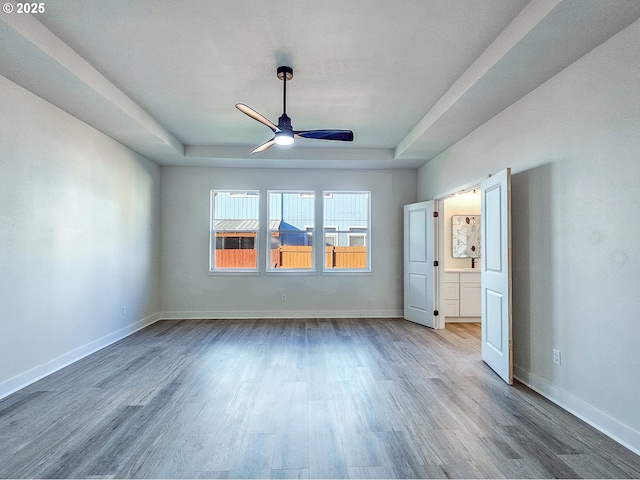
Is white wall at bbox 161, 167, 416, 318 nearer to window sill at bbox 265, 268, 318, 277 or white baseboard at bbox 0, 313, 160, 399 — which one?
window sill at bbox 265, 268, 318, 277

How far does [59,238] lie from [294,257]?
3.49 m

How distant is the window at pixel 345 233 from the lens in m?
6.09

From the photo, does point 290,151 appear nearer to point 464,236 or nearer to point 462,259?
point 464,236

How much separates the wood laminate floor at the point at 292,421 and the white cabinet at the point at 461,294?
172 cm

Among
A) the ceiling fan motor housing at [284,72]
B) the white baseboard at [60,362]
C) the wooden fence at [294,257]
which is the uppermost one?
the ceiling fan motor housing at [284,72]

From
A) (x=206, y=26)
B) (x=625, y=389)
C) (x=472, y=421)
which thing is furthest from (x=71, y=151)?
(x=625, y=389)

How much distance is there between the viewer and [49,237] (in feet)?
10.9

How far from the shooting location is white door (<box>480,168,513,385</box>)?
3.08 meters

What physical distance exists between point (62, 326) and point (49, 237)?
97 cm

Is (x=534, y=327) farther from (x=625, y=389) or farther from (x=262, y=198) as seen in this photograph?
(x=262, y=198)

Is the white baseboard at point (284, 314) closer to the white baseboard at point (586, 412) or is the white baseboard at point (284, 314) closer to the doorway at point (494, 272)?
the doorway at point (494, 272)

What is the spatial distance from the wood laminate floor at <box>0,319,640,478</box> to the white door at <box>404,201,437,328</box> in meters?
1.42

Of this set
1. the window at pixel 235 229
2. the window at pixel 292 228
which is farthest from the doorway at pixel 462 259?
the window at pixel 235 229

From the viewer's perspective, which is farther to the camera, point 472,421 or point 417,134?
point 417,134
